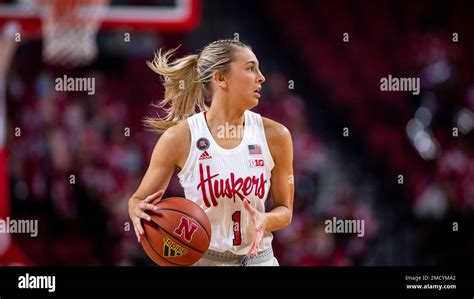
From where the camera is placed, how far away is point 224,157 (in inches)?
177

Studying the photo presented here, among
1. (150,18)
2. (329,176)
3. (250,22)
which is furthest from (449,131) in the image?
(150,18)

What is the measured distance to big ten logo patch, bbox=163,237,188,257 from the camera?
425 cm

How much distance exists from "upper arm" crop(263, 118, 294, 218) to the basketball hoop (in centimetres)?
309

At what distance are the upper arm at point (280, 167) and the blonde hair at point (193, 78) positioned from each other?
39cm

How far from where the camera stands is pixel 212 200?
14.5ft

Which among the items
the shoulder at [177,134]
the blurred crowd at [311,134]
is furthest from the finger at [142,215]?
the blurred crowd at [311,134]

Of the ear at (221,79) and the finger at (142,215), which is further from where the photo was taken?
the ear at (221,79)

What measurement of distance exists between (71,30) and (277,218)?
3.53 m

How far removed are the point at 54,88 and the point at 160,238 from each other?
150 inches
